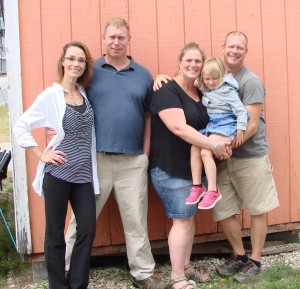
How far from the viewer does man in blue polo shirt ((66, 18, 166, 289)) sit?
3.15 m

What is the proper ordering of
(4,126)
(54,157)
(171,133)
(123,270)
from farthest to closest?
→ 1. (4,126)
2. (123,270)
3. (171,133)
4. (54,157)

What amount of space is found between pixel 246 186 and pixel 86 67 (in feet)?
4.76

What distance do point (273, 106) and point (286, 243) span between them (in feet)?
4.43

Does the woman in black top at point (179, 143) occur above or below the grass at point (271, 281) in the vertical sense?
above

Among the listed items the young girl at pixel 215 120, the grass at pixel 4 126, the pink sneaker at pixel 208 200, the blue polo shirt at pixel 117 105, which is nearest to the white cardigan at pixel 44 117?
the blue polo shirt at pixel 117 105

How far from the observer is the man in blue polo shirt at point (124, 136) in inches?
124

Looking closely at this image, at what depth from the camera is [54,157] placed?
2.86 meters

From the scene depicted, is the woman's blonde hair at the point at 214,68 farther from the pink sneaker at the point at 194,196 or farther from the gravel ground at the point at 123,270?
the gravel ground at the point at 123,270

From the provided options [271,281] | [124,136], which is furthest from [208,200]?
[271,281]

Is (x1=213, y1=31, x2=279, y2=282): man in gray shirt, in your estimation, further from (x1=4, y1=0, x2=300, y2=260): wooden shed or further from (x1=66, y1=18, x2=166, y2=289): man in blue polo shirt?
(x1=66, y1=18, x2=166, y2=289): man in blue polo shirt

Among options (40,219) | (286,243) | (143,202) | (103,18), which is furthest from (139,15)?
(286,243)

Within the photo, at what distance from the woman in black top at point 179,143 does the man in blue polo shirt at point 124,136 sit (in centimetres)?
12

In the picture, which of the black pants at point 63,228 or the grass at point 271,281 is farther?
the grass at point 271,281

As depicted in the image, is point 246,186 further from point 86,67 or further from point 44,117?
point 44,117
